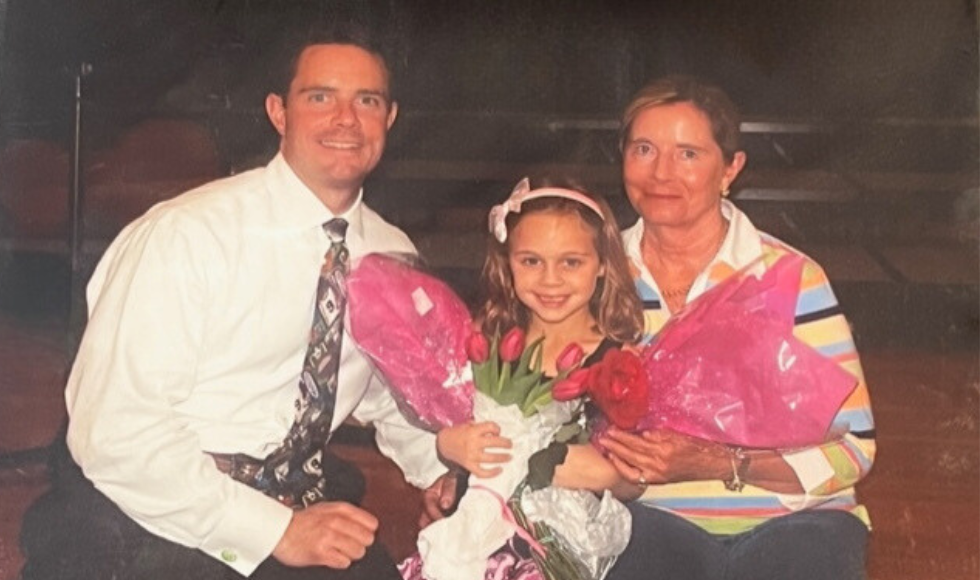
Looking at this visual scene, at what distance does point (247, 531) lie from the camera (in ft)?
3.48

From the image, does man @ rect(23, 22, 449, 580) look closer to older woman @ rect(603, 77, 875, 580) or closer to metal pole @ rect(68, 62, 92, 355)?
metal pole @ rect(68, 62, 92, 355)

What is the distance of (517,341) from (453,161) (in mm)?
170

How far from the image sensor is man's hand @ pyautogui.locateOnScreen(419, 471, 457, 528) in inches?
42.8

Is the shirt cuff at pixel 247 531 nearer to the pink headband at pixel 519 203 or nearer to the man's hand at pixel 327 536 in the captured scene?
the man's hand at pixel 327 536

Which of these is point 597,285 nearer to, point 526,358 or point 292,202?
point 526,358

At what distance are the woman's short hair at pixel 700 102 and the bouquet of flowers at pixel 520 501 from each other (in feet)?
0.71

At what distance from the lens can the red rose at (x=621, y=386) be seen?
3.40 feet

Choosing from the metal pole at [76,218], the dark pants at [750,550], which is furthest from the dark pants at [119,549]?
the dark pants at [750,550]

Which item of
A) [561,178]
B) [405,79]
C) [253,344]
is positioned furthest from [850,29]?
[253,344]

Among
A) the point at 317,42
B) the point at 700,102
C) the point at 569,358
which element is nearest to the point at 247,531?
the point at 569,358

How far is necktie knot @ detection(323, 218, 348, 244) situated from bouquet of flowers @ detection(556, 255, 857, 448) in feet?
0.76

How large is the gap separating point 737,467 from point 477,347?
250 mm

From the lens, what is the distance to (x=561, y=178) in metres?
1.06

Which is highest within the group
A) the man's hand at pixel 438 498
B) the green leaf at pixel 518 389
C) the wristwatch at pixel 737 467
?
the green leaf at pixel 518 389
